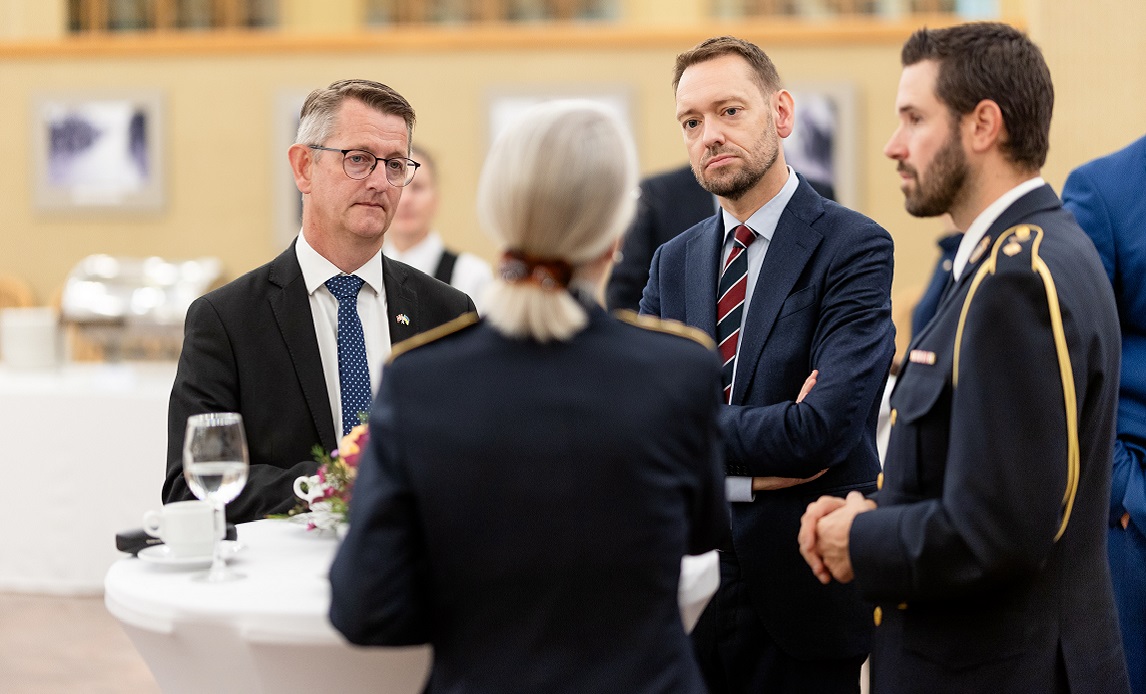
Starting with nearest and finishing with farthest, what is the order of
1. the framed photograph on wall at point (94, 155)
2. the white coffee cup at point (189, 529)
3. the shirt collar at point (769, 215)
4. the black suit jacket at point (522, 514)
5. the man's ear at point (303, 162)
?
the black suit jacket at point (522, 514) → the white coffee cup at point (189, 529) → the shirt collar at point (769, 215) → the man's ear at point (303, 162) → the framed photograph on wall at point (94, 155)

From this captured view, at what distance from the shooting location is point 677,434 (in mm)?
1625

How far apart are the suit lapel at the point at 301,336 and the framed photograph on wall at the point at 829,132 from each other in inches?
212

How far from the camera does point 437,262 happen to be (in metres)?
5.24

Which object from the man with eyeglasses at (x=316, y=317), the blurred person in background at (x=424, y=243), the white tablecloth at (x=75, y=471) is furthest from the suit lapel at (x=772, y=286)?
the white tablecloth at (x=75, y=471)

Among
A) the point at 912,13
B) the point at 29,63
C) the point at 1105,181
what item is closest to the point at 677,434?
the point at 1105,181

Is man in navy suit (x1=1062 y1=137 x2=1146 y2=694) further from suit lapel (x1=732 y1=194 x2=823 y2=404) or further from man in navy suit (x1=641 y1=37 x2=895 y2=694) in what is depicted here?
suit lapel (x1=732 y1=194 x2=823 y2=404)

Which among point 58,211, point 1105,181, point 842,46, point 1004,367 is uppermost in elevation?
point 842,46

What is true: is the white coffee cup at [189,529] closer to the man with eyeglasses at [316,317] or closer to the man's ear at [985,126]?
the man with eyeglasses at [316,317]

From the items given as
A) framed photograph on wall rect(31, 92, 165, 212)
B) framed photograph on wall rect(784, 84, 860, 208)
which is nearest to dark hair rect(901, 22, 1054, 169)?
framed photograph on wall rect(784, 84, 860, 208)

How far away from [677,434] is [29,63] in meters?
7.96

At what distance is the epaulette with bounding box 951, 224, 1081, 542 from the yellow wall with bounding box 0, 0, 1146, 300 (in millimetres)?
5838

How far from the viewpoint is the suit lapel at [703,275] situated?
8.84 ft

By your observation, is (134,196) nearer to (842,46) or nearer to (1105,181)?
(842,46)

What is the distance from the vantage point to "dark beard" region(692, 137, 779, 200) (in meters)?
2.61
